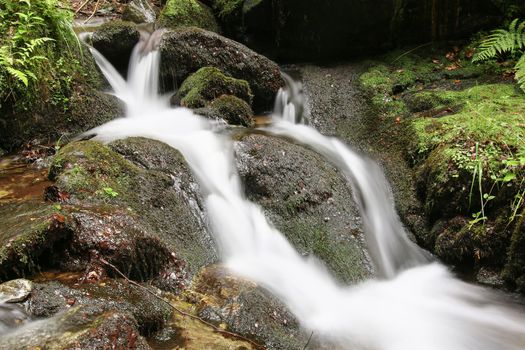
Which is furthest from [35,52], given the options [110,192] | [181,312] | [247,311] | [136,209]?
[247,311]

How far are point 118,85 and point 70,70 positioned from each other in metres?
1.13

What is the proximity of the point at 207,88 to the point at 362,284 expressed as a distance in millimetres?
3907

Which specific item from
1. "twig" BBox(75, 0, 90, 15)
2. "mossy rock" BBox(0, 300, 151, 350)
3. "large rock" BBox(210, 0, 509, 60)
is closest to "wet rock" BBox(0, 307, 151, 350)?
"mossy rock" BBox(0, 300, 151, 350)

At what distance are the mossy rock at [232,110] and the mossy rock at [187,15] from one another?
139 inches

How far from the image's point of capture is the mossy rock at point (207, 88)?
6.51 meters

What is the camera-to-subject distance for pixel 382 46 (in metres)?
8.63

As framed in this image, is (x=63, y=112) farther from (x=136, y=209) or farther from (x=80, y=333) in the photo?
(x=80, y=333)

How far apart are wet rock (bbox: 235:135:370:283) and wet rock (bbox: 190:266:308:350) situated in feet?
3.91

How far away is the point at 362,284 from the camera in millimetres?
4352

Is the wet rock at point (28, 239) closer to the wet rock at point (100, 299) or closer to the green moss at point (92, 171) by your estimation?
the wet rock at point (100, 299)

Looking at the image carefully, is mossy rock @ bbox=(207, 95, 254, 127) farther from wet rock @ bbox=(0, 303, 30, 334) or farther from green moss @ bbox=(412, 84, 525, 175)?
wet rock @ bbox=(0, 303, 30, 334)

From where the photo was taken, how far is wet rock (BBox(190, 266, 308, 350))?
9.89 ft

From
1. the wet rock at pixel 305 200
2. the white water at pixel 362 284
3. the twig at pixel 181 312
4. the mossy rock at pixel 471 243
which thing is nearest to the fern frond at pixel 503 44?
the white water at pixel 362 284

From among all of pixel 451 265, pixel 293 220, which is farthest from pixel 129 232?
pixel 451 265
